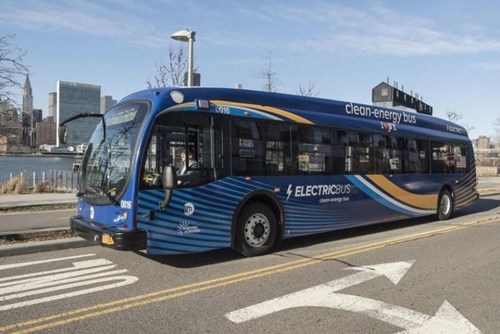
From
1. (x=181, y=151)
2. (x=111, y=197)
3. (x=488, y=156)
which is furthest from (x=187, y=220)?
(x=488, y=156)

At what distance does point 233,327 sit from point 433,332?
1982mm

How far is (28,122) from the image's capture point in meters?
15.2

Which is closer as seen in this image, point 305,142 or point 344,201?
point 305,142

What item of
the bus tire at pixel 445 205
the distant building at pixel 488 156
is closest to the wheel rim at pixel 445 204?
the bus tire at pixel 445 205

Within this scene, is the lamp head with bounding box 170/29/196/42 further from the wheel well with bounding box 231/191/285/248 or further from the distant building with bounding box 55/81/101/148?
the wheel well with bounding box 231/191/285/248

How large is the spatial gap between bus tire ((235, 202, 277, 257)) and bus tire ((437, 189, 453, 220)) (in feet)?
23.8

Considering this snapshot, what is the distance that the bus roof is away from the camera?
7207 mm

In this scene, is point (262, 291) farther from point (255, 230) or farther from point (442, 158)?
point (442, 158)

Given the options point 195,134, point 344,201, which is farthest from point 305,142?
point 195,134

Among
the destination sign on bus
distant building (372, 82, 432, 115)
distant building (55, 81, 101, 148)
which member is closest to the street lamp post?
distant building (55, 81, 101, 148)

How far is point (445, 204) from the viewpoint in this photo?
13914mm

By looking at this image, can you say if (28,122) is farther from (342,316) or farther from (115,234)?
(342,316)

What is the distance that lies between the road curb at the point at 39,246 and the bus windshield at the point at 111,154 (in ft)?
5.25

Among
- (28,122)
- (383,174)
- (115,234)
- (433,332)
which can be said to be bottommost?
(433,332)
